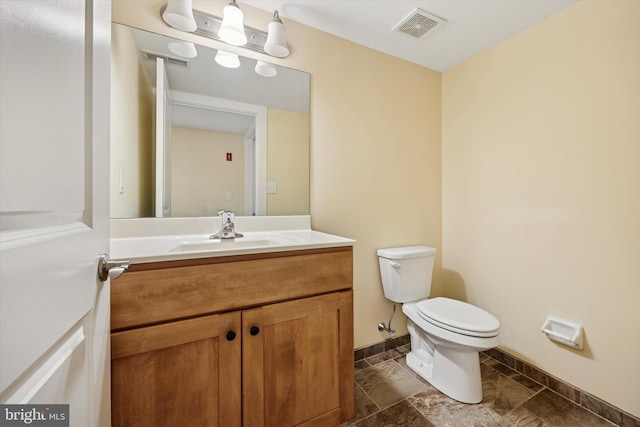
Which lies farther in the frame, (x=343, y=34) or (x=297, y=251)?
(x=343, y=34)

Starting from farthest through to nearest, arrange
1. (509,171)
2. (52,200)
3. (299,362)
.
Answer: (509,171)
(299,362)
(52,200)

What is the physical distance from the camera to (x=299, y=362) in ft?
3.47

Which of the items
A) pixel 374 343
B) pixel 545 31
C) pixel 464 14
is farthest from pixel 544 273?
pixel 464 14

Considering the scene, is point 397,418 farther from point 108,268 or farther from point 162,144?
point 162,144

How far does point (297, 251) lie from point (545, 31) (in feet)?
6.25

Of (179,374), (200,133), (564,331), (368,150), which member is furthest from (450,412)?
(200,133)

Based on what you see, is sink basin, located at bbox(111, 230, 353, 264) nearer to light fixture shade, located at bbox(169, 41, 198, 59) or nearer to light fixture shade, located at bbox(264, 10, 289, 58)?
light fixture shade, located at bbox(169, 41, 198, 59)

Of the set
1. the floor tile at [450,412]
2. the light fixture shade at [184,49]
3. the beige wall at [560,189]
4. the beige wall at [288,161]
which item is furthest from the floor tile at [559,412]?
the light fixture shade at [184,49]

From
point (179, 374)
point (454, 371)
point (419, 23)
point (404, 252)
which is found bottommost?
point (454, 371)

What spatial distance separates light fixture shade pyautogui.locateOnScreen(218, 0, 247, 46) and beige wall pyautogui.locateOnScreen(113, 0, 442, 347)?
4.0 inches

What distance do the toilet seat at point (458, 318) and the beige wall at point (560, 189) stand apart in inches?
15.2

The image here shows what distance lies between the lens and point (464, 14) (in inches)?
58.1

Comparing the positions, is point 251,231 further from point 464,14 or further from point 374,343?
point 464,14

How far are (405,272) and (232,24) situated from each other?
1.73 m
